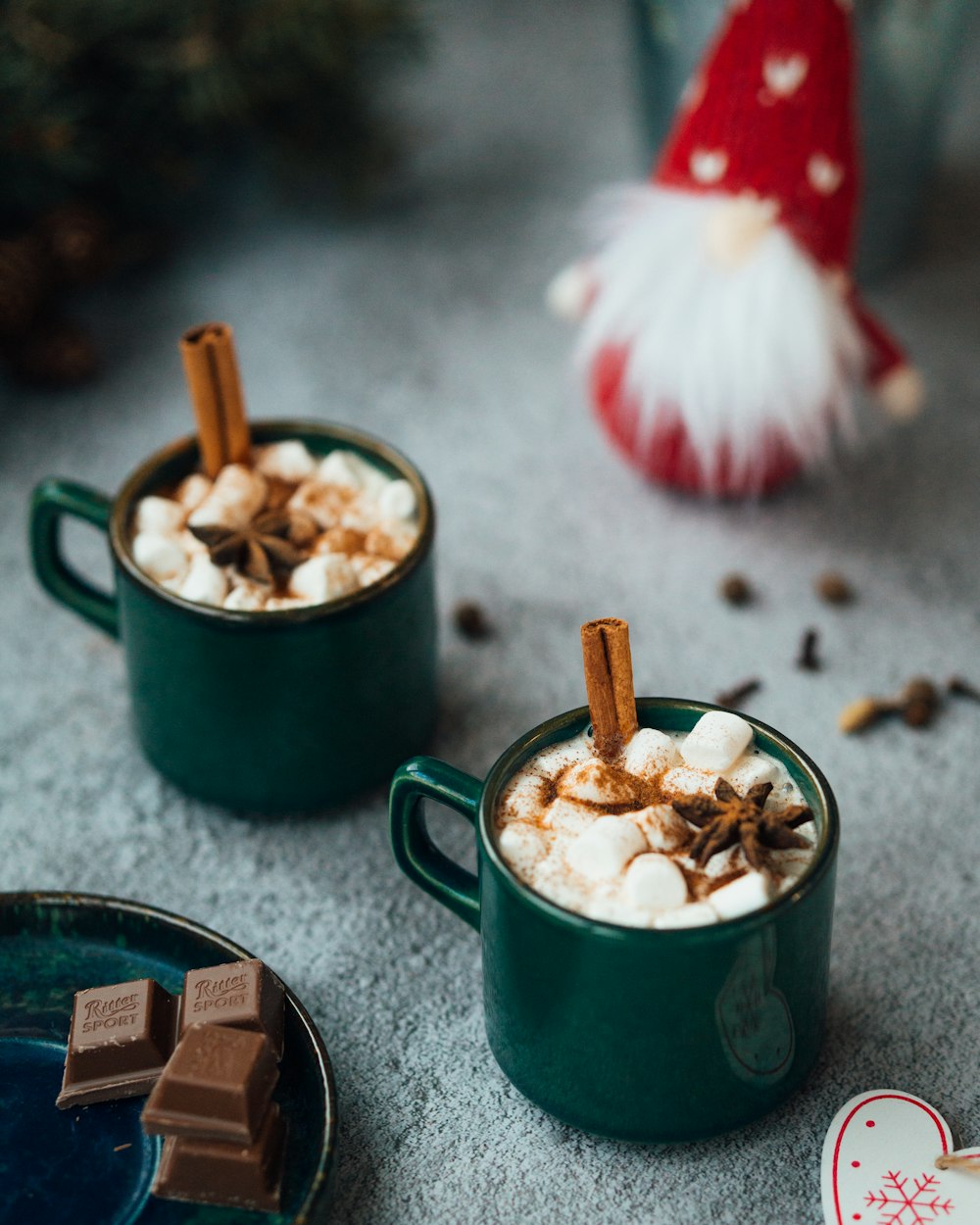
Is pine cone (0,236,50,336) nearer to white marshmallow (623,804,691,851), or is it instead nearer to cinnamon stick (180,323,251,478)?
cinnamon stick (180,323,251,478)

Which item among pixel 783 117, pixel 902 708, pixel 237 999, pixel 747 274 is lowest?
pixel 902 708

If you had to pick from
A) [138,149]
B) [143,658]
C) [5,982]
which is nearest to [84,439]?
[138,149]

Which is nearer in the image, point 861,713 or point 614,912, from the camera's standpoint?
point 614,912

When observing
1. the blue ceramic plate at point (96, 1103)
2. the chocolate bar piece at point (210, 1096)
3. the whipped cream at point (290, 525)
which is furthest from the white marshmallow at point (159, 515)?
the chocolate bar piece at point (210, 1096)

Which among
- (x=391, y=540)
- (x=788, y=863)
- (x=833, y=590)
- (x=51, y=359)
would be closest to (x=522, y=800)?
(x=788, y=863)

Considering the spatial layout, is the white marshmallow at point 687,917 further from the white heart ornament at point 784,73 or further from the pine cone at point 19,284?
the pine cone at point 19,284

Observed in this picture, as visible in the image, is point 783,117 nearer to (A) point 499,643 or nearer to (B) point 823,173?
(B) point 823,173

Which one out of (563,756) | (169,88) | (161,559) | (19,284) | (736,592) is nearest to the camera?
(563,756)
